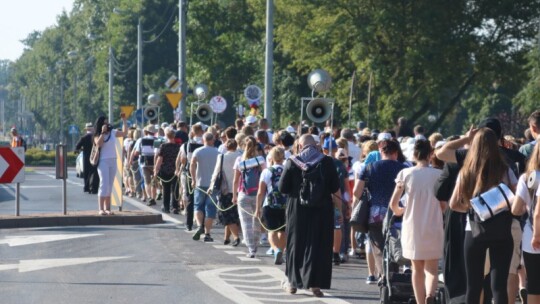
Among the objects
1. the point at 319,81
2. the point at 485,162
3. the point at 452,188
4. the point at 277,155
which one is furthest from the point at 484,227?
the point at 319,81

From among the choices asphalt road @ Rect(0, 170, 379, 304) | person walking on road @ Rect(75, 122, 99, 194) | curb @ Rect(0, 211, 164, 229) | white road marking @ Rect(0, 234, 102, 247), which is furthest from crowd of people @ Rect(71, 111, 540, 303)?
person walking on road @ Rect(75, 122, 99, 194)

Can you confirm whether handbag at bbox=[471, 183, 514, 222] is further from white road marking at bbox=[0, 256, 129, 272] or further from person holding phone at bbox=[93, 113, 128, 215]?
person holding phone at bbox=[93, 113, 128, 215]

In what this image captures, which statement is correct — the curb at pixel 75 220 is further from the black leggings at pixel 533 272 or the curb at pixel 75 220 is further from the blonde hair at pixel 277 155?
the black leggings at pixel 533 272

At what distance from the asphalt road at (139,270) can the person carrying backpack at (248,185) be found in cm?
41

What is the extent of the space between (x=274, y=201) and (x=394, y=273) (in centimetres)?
437

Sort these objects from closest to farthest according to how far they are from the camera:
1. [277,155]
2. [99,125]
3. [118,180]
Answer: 1. [277,155]
2. [99,125]
3. [118,180]

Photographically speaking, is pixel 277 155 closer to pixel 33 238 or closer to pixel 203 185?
pixel 203 185

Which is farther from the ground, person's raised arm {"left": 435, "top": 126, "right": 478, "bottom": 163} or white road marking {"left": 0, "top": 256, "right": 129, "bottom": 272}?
person's raised arm {"left": 435, "top": 126, "right": 478, "bottom": 163}

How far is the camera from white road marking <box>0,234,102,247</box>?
786 inches

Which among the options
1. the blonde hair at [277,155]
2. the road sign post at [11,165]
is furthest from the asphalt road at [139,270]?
the blonde hair at [277,155]

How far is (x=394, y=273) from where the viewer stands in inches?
510

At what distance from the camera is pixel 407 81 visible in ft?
172

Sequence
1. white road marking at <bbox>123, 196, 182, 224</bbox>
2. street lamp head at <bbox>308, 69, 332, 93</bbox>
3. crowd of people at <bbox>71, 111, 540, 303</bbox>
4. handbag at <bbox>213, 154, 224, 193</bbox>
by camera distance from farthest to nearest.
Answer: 1. street lamp head at <bbox>308, 69, 332, 93</bbox>
2. white road marking at <bbox>123, 196, 182, 224</bbox>
3. handbag at <bbox>213, 154, 224, 193</bbox>
4. crowd of people at <bbox>71, 111, 540, 303</bbox>

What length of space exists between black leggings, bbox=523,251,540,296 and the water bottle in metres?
8.92
